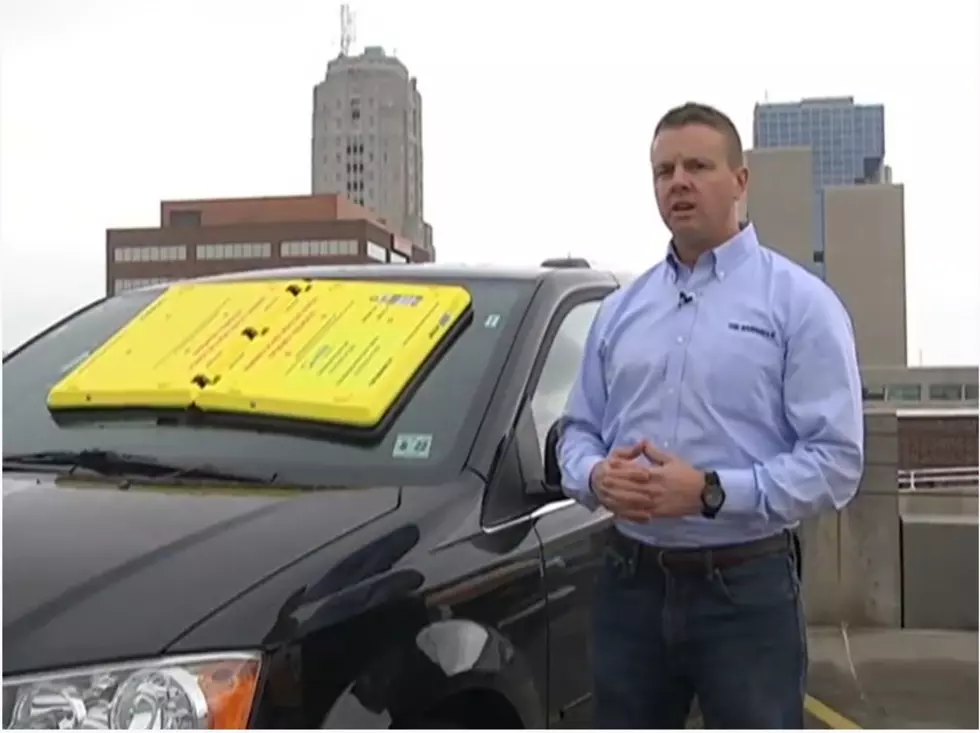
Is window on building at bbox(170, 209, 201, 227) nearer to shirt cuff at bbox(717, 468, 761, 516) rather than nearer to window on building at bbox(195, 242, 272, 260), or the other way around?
window on building at bbox(195, 242, 272, 260)

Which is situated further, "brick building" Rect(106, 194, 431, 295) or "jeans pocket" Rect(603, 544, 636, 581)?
"brick building" Rect(106, 194, 431, 295)

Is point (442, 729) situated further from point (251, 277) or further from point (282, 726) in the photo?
point (251, 277)

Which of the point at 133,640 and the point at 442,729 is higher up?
the point at 133,640

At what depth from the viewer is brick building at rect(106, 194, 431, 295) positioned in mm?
4941

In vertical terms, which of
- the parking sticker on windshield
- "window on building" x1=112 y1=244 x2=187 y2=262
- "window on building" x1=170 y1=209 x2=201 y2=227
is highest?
"window on building" x1=170 y1=209 x2=201 y2=227

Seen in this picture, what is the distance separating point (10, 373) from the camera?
3682 millimetres

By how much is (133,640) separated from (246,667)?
0.66 feet

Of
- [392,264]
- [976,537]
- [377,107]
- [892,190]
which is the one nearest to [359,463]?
[392,264]

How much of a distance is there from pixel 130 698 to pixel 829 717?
12.9ft

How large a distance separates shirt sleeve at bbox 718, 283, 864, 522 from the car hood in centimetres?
82

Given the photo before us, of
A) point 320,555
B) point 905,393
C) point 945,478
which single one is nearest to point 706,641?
point 320,555

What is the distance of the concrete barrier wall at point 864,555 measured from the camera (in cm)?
682

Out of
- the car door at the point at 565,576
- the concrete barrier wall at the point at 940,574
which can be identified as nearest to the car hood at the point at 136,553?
the car door at the point at 565,576

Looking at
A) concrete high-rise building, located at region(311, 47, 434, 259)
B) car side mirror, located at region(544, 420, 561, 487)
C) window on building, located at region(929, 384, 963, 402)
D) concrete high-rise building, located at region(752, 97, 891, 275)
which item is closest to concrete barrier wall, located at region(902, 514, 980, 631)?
concrete high-rise building, located at region(752, 97, 891, 275)
